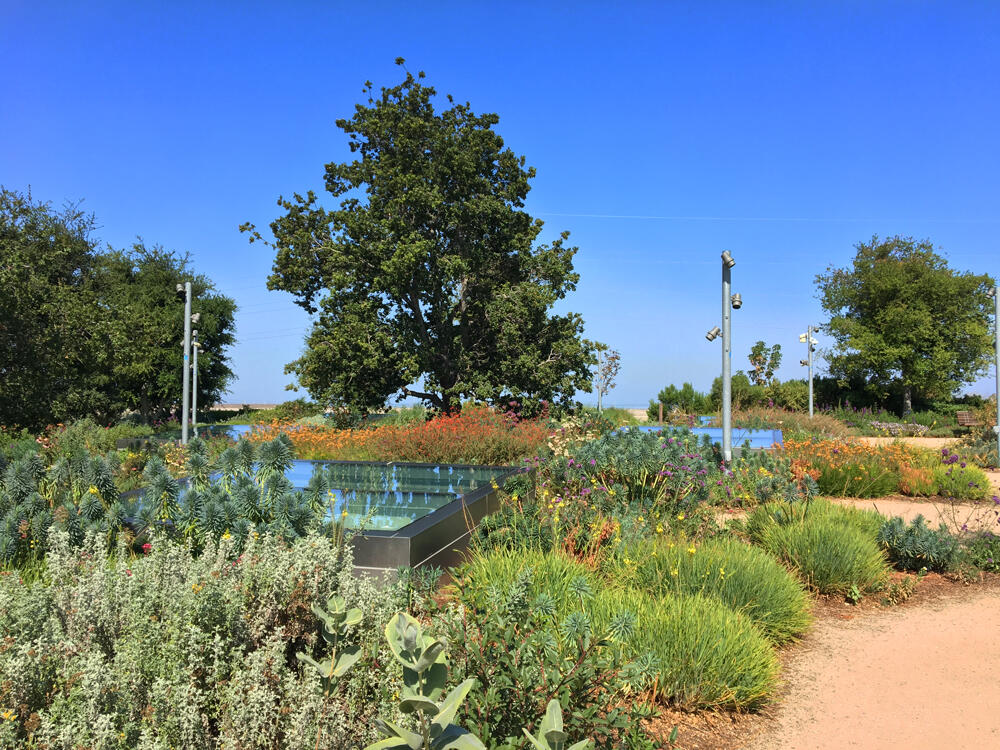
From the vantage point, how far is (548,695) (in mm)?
2338

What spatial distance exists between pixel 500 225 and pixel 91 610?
17.2m

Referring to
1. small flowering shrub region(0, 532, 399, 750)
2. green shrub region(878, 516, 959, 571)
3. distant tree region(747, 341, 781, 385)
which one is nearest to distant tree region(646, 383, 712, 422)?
distant tree region(747, 341, 781, 385)

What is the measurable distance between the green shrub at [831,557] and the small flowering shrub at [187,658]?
385 centimetres

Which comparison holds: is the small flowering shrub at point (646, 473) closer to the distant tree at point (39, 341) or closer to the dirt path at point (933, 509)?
the dirt path at point (933, 509)

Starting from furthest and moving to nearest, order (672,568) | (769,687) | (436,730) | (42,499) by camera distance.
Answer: (42,499) → (672,568) → (769,687) → (436,730)

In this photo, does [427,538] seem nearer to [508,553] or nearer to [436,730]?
[508,553]

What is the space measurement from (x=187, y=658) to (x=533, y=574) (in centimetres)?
175

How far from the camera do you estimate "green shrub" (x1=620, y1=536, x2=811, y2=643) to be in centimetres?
417

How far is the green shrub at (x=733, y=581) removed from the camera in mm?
4168

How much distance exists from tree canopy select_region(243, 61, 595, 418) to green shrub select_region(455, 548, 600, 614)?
13.1 m

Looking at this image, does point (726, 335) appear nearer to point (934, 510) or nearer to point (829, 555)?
point (934, 510)

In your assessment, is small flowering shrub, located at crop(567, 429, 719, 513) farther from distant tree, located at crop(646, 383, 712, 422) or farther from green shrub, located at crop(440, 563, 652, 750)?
distant tree, located at crop(646, 383, 712, 422)

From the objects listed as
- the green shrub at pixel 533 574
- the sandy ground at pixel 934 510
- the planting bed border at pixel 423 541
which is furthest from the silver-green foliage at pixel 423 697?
the sandy ground at pixel 934 510

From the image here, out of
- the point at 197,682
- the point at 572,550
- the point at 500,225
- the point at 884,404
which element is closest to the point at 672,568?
the point at 572,550
